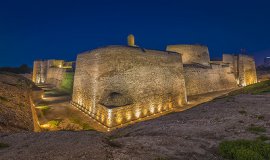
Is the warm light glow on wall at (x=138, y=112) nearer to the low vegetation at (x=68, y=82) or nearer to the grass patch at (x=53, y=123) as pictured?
the grass patch at (x=53, y=123)

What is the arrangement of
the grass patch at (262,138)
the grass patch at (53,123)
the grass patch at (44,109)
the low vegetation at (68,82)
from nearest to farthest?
1. the grass patch at (262,138)
2. the grass patch at (53,123)
3. the grass patch at (44,109)
4. the low vegetation at (68,82)

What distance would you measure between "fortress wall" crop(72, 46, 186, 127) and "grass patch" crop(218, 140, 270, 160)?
12.7m

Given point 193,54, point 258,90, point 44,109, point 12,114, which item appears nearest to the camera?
point 12,114

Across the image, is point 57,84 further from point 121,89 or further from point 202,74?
point 202,74

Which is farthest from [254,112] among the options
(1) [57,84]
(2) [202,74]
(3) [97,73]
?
(1) [57,84]

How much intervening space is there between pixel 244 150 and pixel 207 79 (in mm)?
30344

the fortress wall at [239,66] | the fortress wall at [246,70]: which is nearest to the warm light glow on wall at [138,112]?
the fortress wall at [239,66]

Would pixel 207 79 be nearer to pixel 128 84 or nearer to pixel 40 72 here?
pixel 128 84

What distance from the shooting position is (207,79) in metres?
33.5

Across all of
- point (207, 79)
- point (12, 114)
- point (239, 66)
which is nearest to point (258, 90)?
point (207, 79)

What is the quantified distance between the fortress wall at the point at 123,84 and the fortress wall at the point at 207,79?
22.0 ft

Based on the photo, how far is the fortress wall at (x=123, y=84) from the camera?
18.4m

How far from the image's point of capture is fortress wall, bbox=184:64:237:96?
30.6 m

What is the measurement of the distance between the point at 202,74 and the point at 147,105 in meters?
15.9
